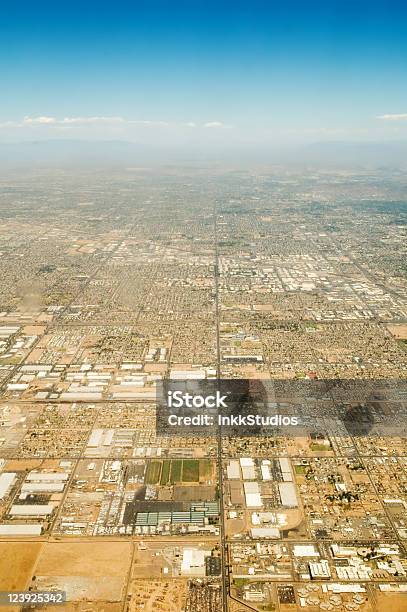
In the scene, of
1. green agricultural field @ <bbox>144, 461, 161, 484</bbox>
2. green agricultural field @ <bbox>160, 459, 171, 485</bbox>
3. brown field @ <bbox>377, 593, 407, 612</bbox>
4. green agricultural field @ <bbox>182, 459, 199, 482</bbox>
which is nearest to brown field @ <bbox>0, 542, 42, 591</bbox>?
green agricultural field @ <bbox>144, 461, 161, 484</bbox>

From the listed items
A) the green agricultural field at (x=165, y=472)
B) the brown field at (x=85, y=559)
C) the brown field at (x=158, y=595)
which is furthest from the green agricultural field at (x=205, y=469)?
the brown field at (x=158, y=595)

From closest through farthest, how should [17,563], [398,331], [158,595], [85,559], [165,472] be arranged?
[158,595] < [17,563] < [85,559] < [165,472] < [398,331]

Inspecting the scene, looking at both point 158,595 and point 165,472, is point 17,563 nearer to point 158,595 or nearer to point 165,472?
point 158,595

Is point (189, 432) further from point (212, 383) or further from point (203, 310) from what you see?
point (203, 310)

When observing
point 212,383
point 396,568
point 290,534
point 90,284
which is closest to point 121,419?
point 212,383

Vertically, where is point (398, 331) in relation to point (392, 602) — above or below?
above

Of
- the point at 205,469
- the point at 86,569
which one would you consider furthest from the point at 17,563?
the point at 205,469
